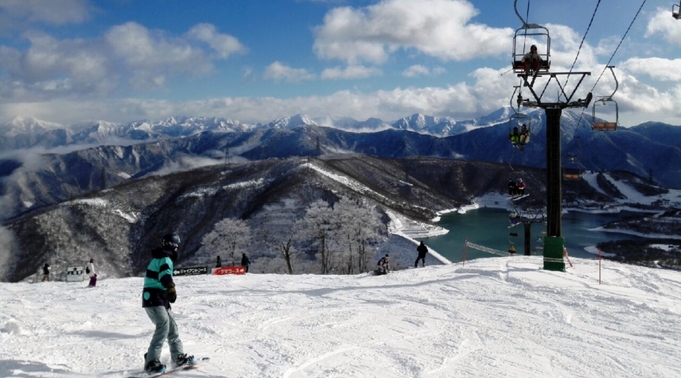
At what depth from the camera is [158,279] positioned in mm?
7371

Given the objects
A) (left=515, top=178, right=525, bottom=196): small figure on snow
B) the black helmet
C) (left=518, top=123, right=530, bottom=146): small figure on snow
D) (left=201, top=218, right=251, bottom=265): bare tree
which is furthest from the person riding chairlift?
(left=201, top=218, right=251, bottom=265): bare tree

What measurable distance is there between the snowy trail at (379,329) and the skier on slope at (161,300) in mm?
417

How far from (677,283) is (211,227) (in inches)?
4244

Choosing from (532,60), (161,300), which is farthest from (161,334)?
(532,60)

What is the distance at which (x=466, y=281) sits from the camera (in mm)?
18078

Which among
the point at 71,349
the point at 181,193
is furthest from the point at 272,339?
the point at 181,193

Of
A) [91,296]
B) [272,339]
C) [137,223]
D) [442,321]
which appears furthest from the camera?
[137,223]

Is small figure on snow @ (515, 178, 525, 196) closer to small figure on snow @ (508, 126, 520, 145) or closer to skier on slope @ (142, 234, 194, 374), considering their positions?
small figure on snow @ (508, 126, 520, 145)

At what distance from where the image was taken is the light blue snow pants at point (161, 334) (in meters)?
7.25

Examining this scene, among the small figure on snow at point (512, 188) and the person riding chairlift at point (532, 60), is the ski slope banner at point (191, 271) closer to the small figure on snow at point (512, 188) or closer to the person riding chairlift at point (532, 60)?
the small figure on snow at point (512, 188)

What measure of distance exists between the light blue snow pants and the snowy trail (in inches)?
18.1

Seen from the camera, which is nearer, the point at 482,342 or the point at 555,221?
the point at 482,342

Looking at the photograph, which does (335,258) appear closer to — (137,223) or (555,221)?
(555,221)

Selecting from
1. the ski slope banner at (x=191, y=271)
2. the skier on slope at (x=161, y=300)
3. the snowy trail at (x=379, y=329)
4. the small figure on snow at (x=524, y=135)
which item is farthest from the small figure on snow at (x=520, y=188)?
the skier on slope at (x=161, y=300)
